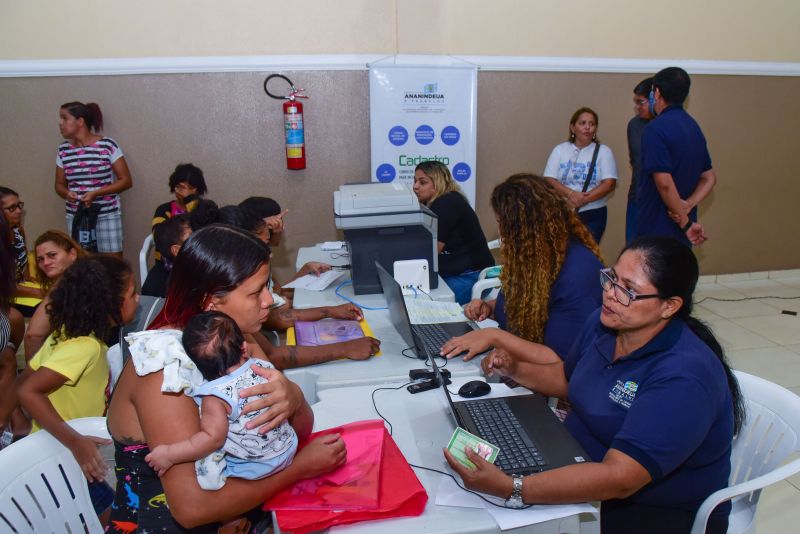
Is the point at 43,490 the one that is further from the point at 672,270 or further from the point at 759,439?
the point at 759,439

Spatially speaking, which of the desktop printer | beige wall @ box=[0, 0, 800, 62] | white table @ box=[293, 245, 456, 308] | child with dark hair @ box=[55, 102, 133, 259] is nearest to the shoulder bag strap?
beige wall @ box=[0, 0, 800, 62]

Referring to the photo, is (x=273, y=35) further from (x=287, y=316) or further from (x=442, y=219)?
(x=287, y=316)

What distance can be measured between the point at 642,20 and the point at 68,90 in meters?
4.36

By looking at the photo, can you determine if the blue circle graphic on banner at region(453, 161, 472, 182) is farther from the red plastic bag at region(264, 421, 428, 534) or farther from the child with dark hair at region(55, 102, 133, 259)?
the red plastic bag at region(264, 421, 428, 534)

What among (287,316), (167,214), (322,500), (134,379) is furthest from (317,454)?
(167,214)

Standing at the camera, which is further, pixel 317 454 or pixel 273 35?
pixel 273 35

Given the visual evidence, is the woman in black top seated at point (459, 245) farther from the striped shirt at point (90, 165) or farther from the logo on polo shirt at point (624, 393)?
the striped shirt at point (90, 165)

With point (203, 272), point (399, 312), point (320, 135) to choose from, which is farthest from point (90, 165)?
point (203, 272)

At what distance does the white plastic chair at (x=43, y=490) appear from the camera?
4.64 feet

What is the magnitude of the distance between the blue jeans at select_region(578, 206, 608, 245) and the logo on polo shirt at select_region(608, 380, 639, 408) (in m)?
3.22

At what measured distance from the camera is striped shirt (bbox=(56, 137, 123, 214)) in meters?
4.08

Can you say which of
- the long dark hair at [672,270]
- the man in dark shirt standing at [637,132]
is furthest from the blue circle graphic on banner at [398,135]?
the long dark hair at [672,270]

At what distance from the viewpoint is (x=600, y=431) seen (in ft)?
4.94

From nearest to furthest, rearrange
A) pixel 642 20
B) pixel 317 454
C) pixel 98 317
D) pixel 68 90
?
pixel 317 454, pixel 98 317, pixel 68 90, pixel 642 20
